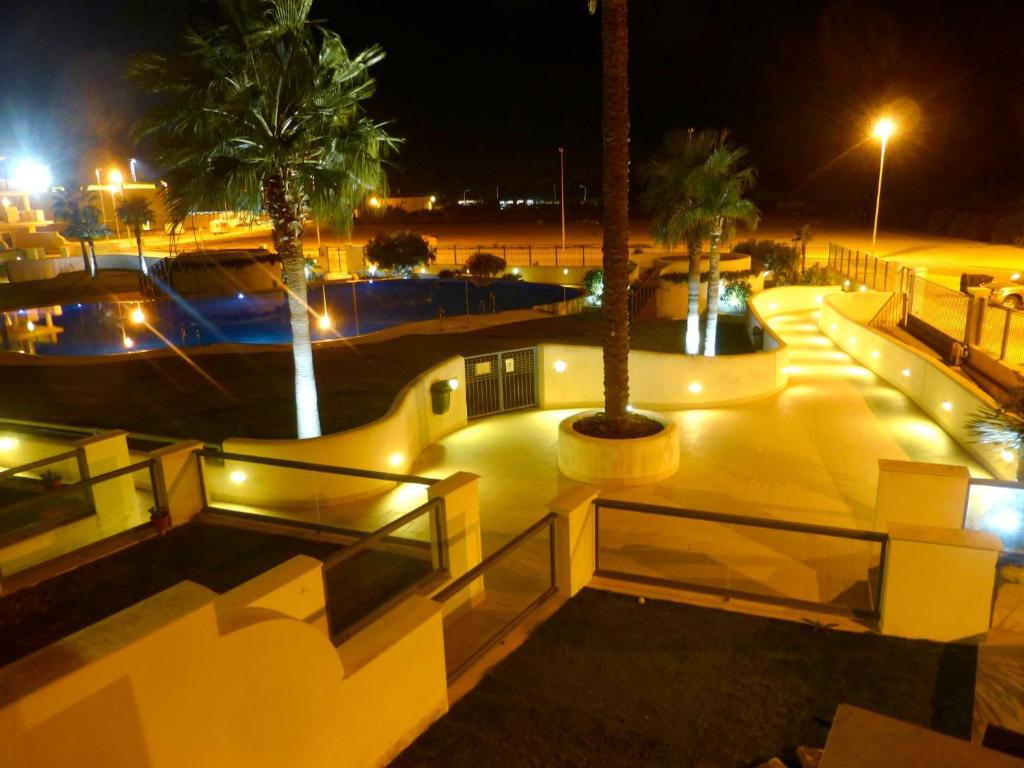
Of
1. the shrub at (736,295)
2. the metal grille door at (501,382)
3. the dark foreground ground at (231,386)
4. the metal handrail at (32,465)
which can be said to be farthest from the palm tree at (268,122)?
the shrub at (736,295)

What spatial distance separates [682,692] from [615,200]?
7.62 metres

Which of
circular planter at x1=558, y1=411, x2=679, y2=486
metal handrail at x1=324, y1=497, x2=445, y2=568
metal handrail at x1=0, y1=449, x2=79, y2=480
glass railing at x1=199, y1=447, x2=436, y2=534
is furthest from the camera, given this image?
circular planter at x1=558, y1=411, x2=679, y2=486

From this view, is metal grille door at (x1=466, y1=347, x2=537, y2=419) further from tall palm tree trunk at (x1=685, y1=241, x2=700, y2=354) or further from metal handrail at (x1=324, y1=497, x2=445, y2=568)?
metal handrail at (x1=324, y1=497, x2=445, y2=568)

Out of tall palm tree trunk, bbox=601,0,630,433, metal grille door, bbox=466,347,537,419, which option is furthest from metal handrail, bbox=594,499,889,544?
metal grille door, bbox=466,347,537,419

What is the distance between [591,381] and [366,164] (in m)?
6.57

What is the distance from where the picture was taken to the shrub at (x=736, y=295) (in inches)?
1066

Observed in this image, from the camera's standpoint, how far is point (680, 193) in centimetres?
1820

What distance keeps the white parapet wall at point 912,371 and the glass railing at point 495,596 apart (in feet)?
18.8

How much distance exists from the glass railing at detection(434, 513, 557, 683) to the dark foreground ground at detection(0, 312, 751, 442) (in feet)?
17.2

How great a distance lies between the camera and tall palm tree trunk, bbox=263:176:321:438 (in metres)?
11.4

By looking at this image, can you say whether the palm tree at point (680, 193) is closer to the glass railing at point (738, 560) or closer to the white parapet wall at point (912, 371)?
the white parapet wall at point (912, 371)

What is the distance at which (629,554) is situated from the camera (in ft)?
30.5

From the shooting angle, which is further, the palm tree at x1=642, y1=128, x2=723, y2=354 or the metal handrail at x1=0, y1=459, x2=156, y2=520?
the palm tree at x1=642, y1=128, x2=723, y2=354

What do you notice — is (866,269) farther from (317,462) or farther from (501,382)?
(317,462)
